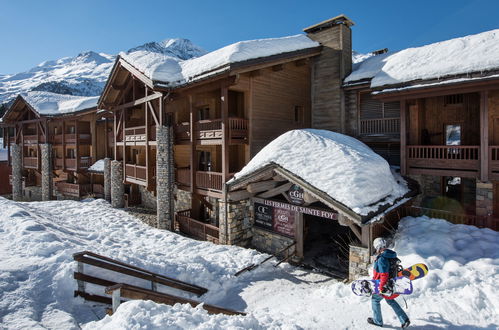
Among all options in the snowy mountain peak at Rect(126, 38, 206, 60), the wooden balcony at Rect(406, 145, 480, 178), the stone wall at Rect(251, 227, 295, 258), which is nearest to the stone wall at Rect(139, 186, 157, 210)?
the stone wall at Rect(251, 227, 295, 258)

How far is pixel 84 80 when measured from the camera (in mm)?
82125

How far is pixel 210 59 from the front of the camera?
552 inches

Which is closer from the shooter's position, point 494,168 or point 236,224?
point 494,168

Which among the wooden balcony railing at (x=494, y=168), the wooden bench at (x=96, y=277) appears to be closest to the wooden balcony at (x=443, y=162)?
the wooden balcony railing at (x=494, y=168)

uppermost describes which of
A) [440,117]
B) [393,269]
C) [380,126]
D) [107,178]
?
[440,117]

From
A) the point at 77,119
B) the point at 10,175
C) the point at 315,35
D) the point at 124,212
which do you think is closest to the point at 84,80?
the point at 10,175

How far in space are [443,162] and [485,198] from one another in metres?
1.84

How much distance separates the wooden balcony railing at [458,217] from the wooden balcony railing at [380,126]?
4.69 metres

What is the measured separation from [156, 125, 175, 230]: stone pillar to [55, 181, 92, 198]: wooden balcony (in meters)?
13.9

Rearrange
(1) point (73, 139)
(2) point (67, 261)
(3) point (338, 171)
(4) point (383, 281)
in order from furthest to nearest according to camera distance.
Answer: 1. (1) point (73, 139)
2. (3) point (338, 171)
3. (2) point (67, 261)
4. (4) point (383, 281)

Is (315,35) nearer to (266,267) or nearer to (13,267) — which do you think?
(266,267)

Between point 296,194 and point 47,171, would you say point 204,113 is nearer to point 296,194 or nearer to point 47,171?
point 296,194

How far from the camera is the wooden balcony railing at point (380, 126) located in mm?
14120

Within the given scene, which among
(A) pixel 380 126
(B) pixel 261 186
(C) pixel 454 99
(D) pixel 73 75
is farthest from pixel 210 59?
(D) pixel 73 75
